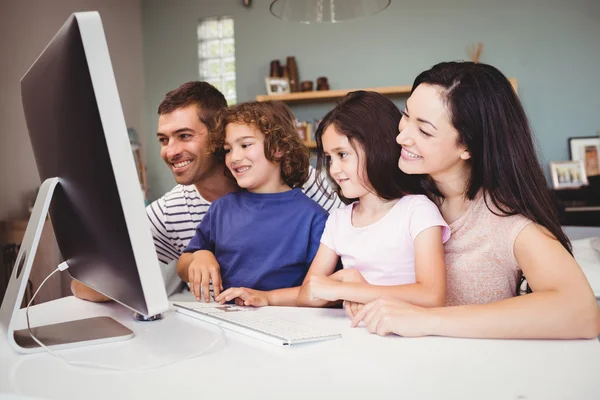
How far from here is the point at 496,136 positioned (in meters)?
1.04

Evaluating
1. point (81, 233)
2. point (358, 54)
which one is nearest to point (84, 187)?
point (81, 233)

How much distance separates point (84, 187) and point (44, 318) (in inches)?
17.7

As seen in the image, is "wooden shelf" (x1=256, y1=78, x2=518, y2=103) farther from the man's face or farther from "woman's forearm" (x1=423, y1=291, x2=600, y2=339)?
"woman's forearm" (x1=423, y1=291, x2=600, y2=339)

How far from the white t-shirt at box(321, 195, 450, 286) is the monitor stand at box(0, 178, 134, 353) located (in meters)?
0.54

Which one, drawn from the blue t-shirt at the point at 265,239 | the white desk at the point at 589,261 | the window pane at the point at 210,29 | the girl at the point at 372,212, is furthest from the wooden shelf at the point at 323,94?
the girl at the point at 372,212

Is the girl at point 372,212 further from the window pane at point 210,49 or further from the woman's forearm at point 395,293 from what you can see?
the window pane at point 210,49

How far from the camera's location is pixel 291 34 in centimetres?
487

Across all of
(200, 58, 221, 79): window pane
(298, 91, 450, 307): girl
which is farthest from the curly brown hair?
(200, 58, 221, 79): window pane

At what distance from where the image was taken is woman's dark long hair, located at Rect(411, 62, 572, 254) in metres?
1.02

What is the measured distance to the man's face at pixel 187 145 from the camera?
178cm

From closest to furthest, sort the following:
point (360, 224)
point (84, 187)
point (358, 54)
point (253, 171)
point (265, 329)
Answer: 1. point (84, 187)
2. point (265, 329)
3. point (360, 224)
4. point (253, 171)
5. point (358, 54)

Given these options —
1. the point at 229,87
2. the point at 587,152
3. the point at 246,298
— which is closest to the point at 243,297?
the point at 246,298

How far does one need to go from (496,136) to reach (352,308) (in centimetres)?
44

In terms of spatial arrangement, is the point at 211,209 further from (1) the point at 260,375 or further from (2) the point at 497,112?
(1) the point at 260,375
